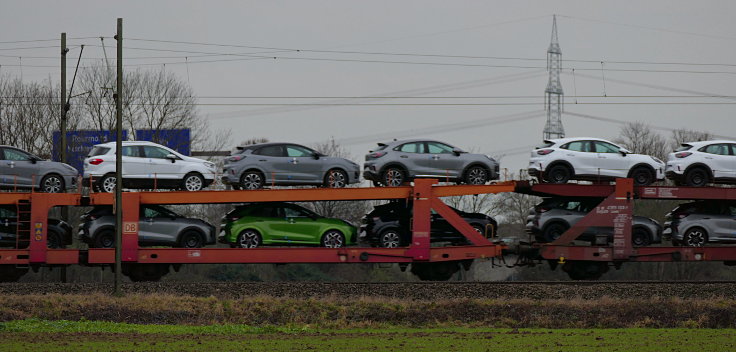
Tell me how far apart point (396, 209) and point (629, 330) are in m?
8.91

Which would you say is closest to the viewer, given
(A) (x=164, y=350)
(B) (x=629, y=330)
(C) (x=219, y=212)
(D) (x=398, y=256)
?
(A) (x=164, y=350)

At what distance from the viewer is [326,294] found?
86.2ft

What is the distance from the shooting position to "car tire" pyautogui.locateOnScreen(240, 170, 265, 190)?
94.4 ft

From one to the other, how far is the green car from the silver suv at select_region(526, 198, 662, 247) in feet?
16.6

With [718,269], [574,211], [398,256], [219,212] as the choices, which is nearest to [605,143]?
[574,211]

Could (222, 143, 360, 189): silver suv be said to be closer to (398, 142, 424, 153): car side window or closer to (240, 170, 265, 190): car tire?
(240, 170, 265, 190): car tire

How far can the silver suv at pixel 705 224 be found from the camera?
2972 cm

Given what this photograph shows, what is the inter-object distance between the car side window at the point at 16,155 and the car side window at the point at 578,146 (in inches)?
541

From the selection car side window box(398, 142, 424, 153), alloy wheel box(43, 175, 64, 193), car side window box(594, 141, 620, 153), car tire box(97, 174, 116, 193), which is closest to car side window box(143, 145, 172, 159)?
car tire box(97, 174, 116, 193)

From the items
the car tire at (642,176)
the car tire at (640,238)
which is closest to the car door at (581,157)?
the car tire at (642,176)

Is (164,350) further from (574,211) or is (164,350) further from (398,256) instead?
(574,211)

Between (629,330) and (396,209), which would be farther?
(396,209)

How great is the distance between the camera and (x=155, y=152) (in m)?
29.0

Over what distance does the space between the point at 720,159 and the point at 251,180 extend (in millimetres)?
12138
